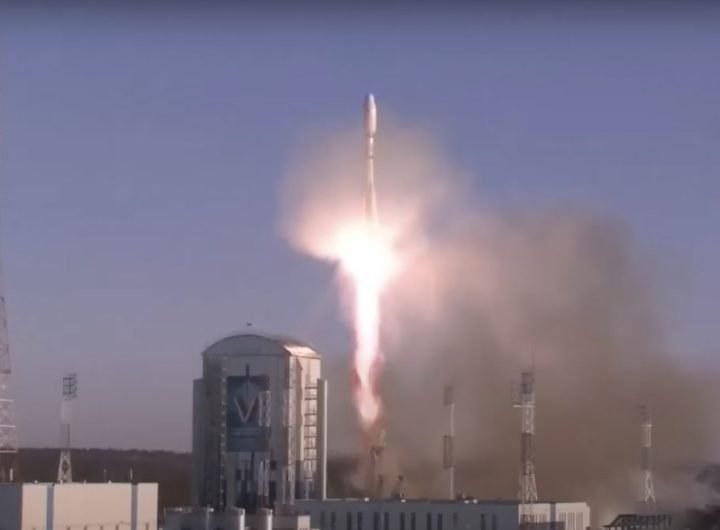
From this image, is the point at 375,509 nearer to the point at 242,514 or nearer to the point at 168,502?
the point at 242,514

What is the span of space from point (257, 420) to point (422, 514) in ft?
27.6

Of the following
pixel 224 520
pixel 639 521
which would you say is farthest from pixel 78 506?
pixel 639 521

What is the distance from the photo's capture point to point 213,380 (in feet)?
217

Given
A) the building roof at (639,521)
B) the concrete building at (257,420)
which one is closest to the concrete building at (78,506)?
the concrete building at (257,420)

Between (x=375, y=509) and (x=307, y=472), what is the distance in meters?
5.60

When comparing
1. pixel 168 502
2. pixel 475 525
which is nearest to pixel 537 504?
pixel 475 525

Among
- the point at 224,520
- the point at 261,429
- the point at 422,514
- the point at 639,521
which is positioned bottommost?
the point at 224,520

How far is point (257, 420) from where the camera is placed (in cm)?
6569

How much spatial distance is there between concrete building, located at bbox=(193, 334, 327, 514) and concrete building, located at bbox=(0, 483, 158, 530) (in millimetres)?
8818

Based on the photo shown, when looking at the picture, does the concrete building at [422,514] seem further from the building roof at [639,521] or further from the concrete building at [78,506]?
the concrete building at [78,506]

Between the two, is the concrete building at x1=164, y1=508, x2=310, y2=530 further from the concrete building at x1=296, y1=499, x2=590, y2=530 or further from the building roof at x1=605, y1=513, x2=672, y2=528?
the building roof at x1=605, y1=513, x2=672, y2=528

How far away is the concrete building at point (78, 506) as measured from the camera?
49656 millimetres

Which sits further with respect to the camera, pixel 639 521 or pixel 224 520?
pixel 639 521

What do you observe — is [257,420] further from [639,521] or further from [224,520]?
[639,521]
